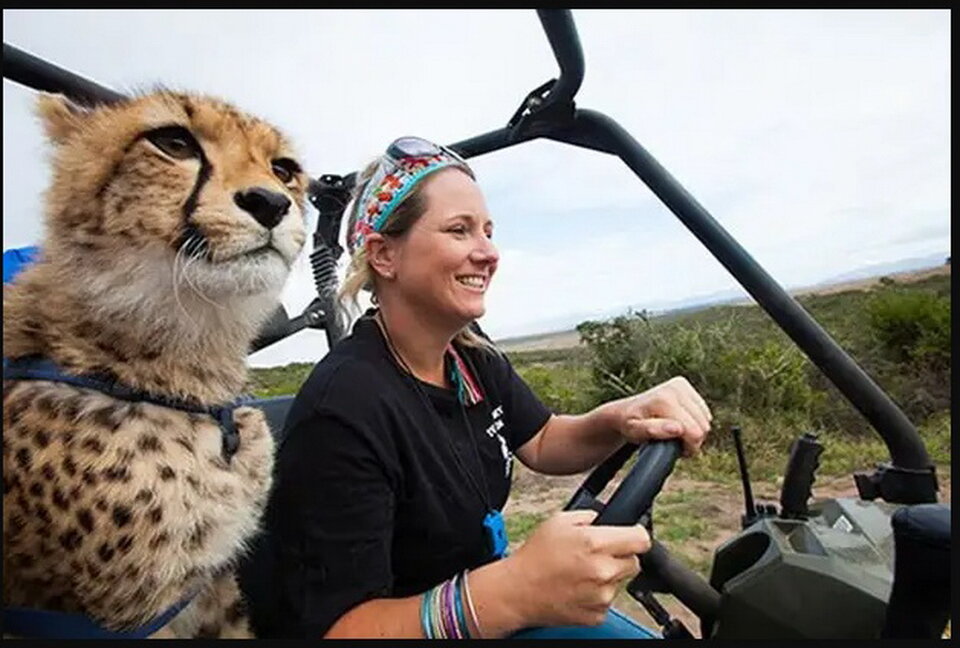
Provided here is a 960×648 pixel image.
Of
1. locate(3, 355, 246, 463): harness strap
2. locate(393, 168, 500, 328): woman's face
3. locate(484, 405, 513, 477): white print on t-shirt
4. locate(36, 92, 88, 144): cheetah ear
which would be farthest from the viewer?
locate(484, 405, 513, 477): white print on t-shirt

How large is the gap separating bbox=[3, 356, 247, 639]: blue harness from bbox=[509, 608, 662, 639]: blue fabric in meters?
0.48

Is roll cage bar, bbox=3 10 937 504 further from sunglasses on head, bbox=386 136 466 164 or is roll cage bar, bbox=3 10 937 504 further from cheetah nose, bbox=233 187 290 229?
cheetah nose, bbox=233 187 290 229

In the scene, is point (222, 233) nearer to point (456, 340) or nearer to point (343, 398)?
point (343, 398)

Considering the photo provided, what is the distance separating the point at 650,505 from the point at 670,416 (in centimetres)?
21

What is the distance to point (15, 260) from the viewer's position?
124 centimetres

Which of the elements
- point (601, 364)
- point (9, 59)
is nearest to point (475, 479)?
point (9, 59)

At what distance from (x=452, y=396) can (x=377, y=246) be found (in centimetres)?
29

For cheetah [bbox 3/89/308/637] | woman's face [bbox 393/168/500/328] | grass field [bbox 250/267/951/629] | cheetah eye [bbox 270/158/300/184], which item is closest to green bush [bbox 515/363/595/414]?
grass field [bbox 250/267/951/629]

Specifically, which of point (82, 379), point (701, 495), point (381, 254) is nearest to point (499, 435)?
point (381, 254)

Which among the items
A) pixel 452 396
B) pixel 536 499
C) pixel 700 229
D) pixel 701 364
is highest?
pixel 700 229

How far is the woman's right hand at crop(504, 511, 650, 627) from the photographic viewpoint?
875 mm

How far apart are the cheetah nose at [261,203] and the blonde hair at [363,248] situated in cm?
31

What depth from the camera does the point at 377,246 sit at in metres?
1.31

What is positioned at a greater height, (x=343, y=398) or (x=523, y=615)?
(x=343, y=398)
